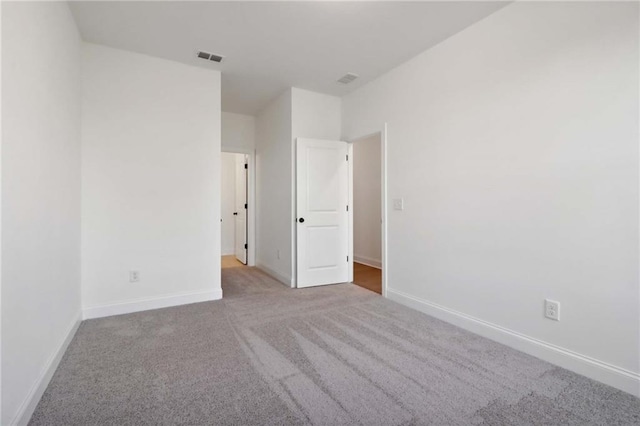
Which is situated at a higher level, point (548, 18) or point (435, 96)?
point (548, 18)

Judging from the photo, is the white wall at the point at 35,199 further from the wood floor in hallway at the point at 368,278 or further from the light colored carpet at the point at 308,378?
the wood floor in hallway at the point at 368,278

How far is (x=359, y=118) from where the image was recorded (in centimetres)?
389

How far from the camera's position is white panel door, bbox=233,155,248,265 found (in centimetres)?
546

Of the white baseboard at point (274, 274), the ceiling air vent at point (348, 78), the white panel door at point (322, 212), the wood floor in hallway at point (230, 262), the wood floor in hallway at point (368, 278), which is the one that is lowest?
the wood floor in hallway at point (368, 278)

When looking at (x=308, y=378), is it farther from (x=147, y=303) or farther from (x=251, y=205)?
(x=251, y=205)

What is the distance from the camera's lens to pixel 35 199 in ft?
5.32

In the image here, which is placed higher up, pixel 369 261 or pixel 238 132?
pixel 238 132

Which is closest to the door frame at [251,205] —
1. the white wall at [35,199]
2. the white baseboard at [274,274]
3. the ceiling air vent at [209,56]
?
the white baseboard at [274,274]

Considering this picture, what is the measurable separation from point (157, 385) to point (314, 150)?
300 centimetres

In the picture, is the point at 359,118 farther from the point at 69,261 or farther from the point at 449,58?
the point at 69,261

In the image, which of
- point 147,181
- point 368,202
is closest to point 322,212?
point 368,202

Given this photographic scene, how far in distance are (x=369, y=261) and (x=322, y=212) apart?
6.32ft

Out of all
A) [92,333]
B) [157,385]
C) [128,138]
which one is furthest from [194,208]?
[157,385]

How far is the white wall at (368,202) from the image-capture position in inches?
209
